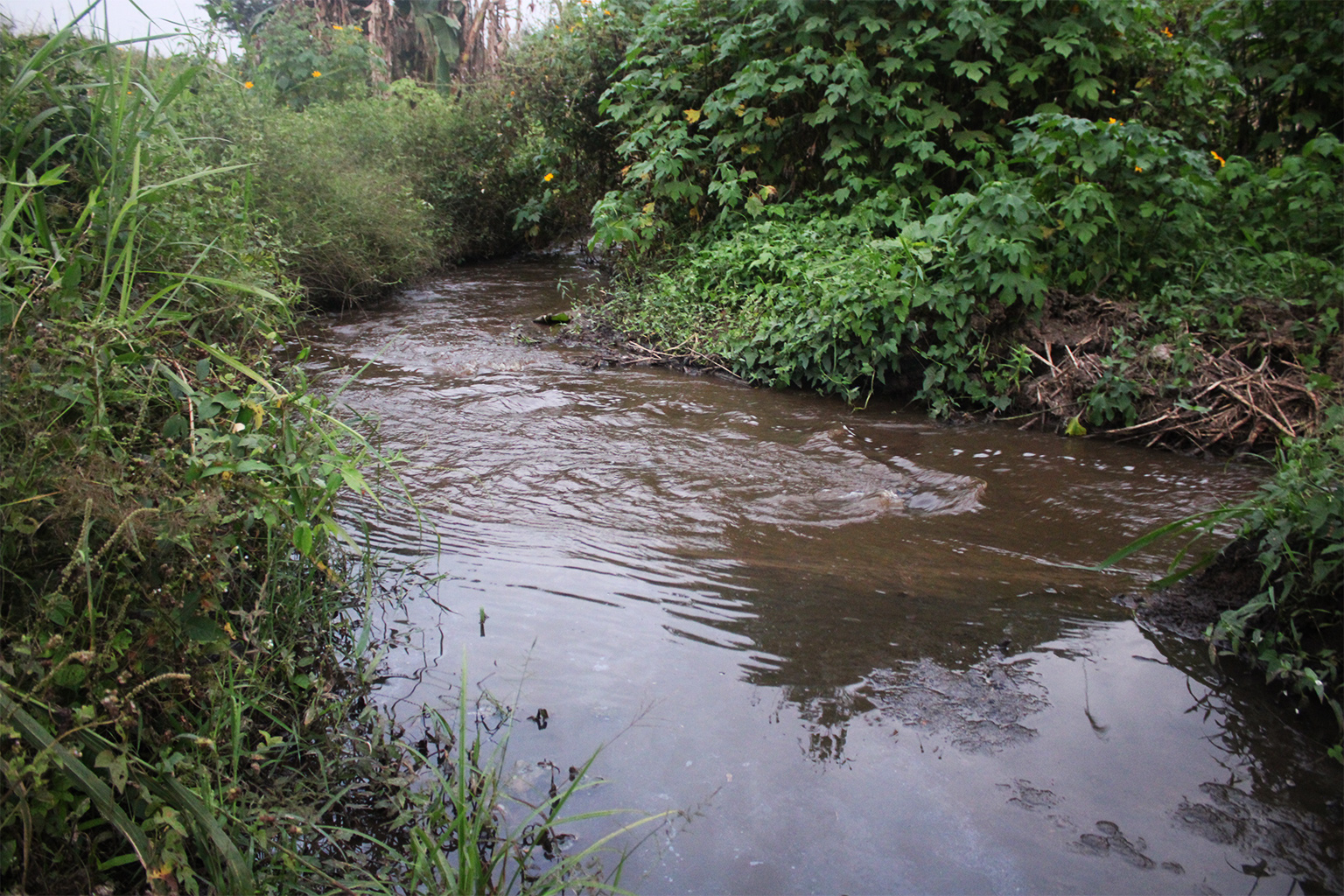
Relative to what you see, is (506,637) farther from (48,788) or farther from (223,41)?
(223,41)

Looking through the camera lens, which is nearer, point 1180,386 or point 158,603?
point 158,603

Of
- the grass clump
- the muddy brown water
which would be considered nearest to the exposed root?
the muddy brown water

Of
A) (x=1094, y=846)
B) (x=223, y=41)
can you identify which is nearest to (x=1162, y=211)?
(x=1094, y=846)

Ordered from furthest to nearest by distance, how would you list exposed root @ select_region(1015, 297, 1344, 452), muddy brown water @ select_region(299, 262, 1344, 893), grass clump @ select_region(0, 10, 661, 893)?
exposed root @ select_region(1015, 297, 1344, 452), muddy brown water @ select_region(299, 262, 1344, 893), grass clump @ select_region(0, 10, 661, 893)

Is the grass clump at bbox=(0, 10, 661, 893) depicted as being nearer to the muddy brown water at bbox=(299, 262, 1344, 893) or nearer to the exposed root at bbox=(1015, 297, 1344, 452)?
the muddy brown water at bbox=(299, 262, 1344, 893)

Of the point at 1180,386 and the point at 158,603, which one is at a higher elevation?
the point at 1180,386

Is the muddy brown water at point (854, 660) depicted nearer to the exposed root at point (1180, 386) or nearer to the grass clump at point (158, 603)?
the exposed root at point (1180, 386)

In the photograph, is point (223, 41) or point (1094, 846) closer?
point (1094, 846)

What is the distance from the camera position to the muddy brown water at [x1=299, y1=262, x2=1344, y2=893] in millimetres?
2121

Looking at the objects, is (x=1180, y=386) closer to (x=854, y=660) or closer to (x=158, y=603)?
(x=854, y=660)

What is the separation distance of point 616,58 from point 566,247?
3.37 m

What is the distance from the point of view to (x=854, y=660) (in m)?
2.85

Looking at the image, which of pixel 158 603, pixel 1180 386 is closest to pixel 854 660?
pixel 158 603

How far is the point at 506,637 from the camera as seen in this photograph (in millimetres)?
2951
